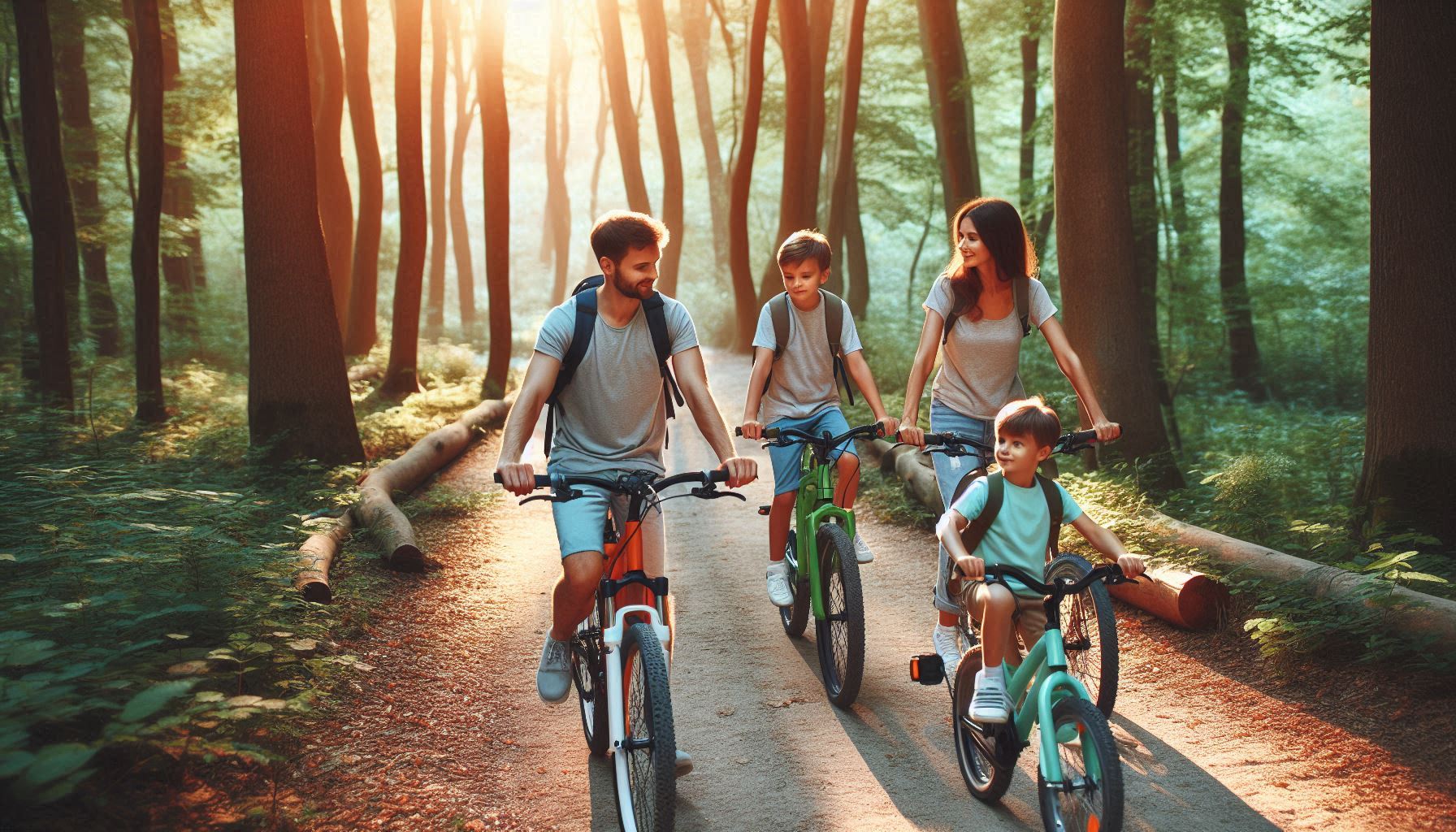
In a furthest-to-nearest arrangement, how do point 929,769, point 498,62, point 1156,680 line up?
1. point 498,62
2. point 1156,680
3. point 929,769

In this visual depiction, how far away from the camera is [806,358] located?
239 inches

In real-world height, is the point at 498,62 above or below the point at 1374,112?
above

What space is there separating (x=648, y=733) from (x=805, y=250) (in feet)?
9.67

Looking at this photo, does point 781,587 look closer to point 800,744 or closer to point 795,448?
point 795,448

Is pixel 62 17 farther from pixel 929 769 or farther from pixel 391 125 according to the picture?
pixel 391 125

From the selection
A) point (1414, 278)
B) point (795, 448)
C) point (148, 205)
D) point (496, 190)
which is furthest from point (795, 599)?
point (496, 190)

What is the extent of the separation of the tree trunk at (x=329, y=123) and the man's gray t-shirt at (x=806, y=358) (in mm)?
13893

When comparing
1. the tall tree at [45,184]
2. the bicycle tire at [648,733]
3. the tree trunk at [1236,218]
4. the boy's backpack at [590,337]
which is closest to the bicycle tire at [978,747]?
the bicycle tire at [648,733]

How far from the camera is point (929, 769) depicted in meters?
4.58

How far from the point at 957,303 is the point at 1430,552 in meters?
3.49

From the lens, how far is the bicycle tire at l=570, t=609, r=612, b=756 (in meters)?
4.30

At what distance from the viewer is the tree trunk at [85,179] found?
58.9ft

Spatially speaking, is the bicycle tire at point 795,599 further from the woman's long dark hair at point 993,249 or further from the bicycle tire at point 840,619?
the woman's long dark hair at point 993,249

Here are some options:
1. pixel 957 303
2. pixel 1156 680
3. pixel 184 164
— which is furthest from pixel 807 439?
pixel 184 164
